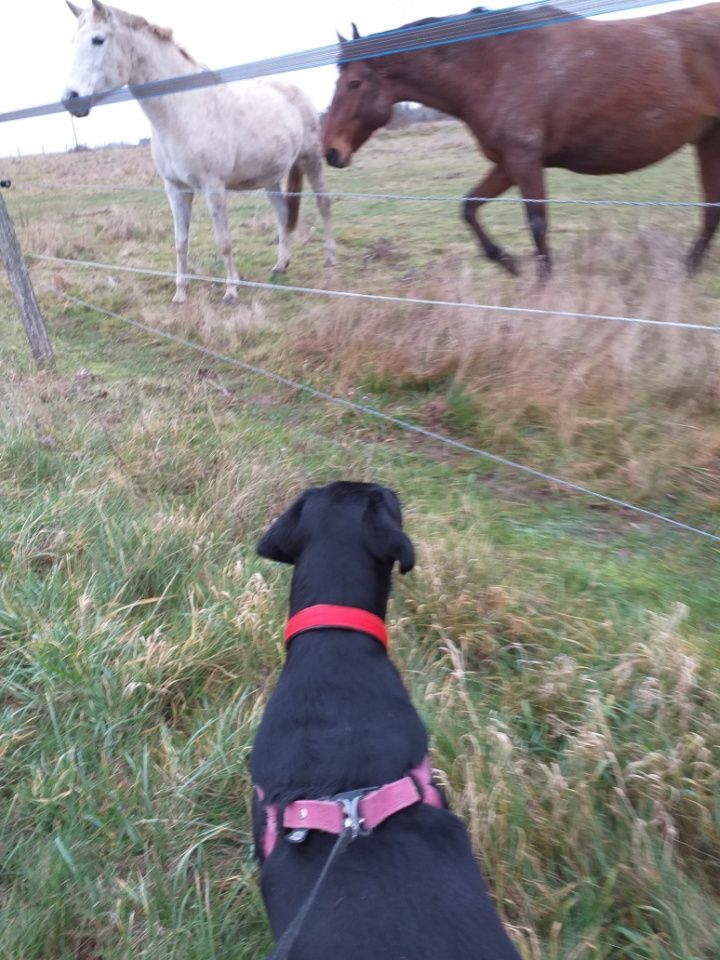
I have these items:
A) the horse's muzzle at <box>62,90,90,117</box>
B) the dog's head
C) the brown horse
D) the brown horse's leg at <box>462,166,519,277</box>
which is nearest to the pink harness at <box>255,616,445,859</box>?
the dog's head

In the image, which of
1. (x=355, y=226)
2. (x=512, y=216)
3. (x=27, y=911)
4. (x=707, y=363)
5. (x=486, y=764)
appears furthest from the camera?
(x=355, y=226)

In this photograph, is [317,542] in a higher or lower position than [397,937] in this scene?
higher

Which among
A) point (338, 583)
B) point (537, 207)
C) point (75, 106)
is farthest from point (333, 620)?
point (75, 106)

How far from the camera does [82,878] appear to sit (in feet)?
6.05

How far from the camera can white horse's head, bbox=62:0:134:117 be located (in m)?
5.73

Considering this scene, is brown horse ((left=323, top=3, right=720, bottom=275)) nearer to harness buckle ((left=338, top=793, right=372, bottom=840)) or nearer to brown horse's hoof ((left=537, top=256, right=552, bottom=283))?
brown horse's hoof ((left=537, top=256, right=552, bottom=283))

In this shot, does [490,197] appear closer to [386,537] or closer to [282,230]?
[282,230]

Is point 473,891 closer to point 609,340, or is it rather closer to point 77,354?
point 609,340

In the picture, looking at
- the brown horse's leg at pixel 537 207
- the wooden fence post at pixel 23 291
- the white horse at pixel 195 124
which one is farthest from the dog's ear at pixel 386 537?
the wooden fence post at pixel 23 291

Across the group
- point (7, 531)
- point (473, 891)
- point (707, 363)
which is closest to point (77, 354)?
point (7, 531)

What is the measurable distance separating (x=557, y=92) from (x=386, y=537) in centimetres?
416

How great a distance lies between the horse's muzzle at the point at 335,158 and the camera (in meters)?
5.32

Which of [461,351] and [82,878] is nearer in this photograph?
[82,878]

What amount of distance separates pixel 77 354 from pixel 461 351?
3132mm
